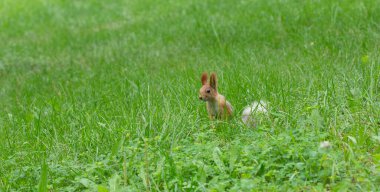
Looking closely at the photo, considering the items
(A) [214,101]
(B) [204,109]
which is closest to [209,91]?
(A) [214,101]

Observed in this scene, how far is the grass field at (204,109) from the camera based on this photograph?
164 inches

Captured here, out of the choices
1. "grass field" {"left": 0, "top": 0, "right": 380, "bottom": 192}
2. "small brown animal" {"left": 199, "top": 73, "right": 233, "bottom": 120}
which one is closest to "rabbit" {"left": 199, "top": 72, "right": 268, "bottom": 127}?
"small brown animal" {"left": 199, "top": 73, "right": 233, "bottom": 120}

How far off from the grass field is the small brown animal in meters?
0.13

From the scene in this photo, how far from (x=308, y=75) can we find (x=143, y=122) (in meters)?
1.61

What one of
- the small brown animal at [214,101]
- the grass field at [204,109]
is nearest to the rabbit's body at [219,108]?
the small brown animal at [214,101]

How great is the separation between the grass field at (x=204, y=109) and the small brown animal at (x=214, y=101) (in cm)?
13

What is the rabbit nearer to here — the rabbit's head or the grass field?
the rabbit's head

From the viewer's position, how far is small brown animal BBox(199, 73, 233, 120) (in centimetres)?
523

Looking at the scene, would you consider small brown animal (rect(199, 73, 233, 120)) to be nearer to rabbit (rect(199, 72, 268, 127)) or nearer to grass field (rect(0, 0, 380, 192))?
rabbit (rect(199, 72, 268, 127))

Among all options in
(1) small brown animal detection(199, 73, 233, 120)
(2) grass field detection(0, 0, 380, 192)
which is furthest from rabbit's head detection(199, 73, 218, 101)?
(2) grass field detection(0, 0, 380, 192)

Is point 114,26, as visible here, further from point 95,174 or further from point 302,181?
point 302,181

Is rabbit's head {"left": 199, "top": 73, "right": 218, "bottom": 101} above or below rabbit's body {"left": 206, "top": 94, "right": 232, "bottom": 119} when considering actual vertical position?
above

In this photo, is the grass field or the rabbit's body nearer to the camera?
the grass field

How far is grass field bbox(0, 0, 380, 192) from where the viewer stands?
13.6 feet
